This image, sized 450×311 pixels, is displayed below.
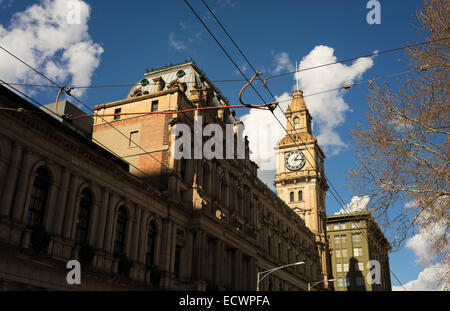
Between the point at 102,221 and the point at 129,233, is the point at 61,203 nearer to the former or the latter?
the point at 102,221

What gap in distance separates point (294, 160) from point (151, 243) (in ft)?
198

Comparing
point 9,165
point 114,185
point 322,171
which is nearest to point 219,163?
point 114,185

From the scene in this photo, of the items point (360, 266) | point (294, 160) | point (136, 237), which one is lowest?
point (136, 237)

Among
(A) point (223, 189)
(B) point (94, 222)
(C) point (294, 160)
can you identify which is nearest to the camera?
(B) point (94, 222)

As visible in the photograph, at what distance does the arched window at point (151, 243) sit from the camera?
35.2m

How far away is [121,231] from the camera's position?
1297 inches

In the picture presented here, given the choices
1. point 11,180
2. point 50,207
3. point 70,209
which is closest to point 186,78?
point 70,209

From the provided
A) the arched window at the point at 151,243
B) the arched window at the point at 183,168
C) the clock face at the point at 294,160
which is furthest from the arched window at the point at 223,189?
the clock face at the point at 294,160

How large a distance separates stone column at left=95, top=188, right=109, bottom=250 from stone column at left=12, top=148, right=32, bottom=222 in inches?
241

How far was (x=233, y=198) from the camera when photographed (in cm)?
4981

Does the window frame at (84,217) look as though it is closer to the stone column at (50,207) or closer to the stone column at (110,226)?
the stone column at (110,226)

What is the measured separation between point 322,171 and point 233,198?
50.6 meters

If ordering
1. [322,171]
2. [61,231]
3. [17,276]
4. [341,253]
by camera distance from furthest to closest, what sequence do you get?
A: [341,253], [322,171], [61,231], [17,276]
